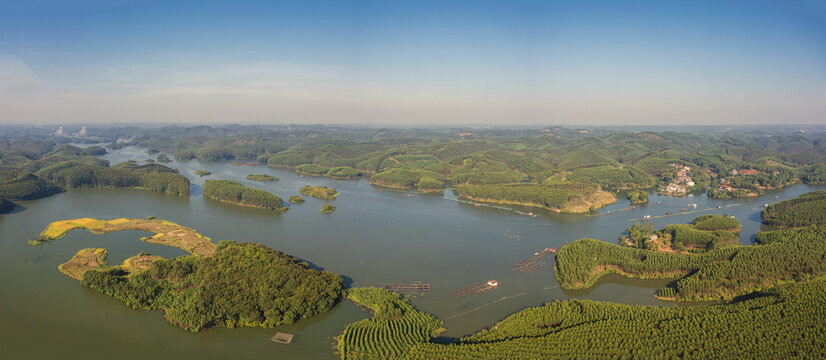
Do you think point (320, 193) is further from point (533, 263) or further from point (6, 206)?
point (6, 206)

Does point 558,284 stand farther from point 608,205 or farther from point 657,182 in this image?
point 657,182

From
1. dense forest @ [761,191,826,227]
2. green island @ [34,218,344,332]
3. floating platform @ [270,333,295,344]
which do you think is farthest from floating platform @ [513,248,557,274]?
dense forest @ [761,191,826,227]

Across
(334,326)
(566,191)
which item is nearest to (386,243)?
(334,326)

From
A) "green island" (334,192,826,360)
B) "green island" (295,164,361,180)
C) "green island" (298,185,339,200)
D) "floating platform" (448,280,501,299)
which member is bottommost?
"floating platform" (448,280,501,299)

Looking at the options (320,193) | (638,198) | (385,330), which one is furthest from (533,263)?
(320,193)

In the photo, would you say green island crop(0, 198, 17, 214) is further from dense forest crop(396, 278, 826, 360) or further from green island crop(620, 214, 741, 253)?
green island crop(620, 214, 741, 253)

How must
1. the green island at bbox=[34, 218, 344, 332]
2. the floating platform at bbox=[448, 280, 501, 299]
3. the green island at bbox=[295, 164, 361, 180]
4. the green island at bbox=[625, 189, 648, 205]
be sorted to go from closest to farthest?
1. the green island at bbox=[34, 218, 344, 332]
2. the floating platform at bbox=[448, 280, 501, 299]
3. the green island at bbox=[625, 189, 648, 205]
4. the green island at bbox=[295, 164, 361, 180]
